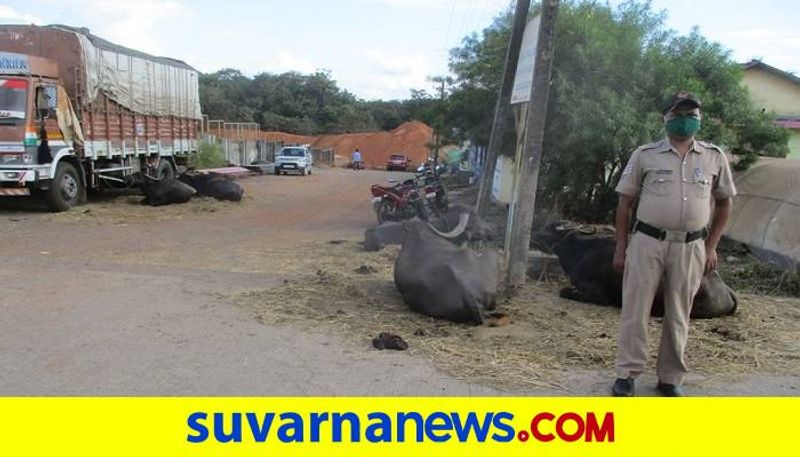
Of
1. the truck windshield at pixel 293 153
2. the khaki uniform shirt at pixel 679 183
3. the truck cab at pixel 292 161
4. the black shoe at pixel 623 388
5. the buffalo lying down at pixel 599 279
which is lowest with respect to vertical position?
the truck cab at pixel 292 161

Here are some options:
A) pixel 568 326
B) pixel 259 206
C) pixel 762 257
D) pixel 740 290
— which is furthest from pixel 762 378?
pixel 259 206

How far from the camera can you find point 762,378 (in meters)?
4.74

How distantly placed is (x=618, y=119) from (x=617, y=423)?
26.3 feet

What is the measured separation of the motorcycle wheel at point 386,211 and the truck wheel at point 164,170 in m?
7.71

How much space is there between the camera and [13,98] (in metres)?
13.5

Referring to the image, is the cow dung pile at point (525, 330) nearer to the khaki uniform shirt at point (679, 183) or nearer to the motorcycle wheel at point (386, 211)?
the khaki uniform shirt at point (679, 183)

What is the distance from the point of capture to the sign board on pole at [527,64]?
7.59m

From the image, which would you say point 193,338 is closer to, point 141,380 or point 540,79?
point 141,380

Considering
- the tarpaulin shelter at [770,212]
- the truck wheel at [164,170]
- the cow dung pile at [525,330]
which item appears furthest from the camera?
the truck wheel at [164,170]

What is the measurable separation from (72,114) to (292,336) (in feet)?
37.5

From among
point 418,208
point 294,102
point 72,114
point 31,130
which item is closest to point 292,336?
point 418,208

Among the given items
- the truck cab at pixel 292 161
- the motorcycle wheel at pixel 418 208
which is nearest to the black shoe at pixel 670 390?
the motorcycle wheel at pixel 418 208

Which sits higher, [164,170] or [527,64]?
[527,64]

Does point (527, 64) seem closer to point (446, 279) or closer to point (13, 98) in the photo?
point (446, 279)
